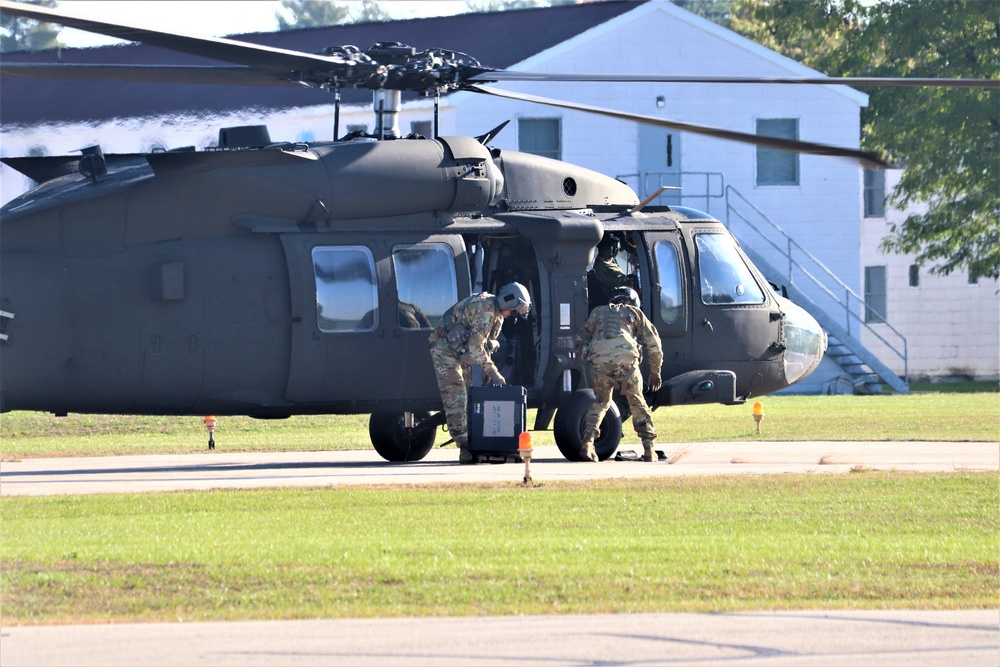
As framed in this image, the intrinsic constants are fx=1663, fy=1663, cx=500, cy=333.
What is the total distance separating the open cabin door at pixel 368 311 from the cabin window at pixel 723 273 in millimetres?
3130

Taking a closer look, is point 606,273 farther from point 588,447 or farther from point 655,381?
point 588,447

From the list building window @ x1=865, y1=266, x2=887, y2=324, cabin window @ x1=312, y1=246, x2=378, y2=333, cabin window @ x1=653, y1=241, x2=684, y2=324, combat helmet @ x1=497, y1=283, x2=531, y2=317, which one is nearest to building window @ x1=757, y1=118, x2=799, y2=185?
building window @ x1=865, y1=266, x2=887, y2=324

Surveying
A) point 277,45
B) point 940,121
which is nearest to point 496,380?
point 277,45

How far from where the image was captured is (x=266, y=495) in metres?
14.3

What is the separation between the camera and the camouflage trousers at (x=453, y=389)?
57.0 ft

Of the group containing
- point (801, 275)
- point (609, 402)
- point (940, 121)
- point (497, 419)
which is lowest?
point (497, 419)

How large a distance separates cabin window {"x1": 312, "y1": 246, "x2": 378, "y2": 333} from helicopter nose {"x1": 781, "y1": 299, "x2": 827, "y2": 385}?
18.2 feet

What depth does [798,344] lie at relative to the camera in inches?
806

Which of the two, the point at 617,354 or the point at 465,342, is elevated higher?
the point at 465,342

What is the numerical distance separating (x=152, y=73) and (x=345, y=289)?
3113 millimetres

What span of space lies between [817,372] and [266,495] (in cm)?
2745

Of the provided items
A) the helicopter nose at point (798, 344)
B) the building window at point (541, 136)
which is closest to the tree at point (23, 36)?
the building window at point (541, 136)

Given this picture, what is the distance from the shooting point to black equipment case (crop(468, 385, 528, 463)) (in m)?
17.0

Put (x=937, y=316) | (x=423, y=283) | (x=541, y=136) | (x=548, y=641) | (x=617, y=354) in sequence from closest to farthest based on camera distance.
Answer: (x=548, y=641)
(x=617, y=354)
(x=423, y=283)
(x=541, y=136)
(x=937, y=316)
